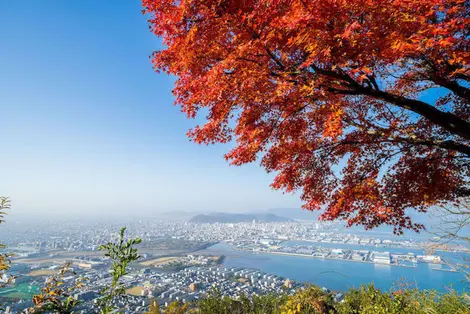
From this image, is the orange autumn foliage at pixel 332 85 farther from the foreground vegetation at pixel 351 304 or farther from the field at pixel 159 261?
the field at pixel 159 261

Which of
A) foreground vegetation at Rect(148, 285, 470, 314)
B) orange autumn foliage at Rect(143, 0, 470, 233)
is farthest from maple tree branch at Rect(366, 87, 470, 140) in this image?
foreground vegetation at Rect(148, 285, 470, 314)

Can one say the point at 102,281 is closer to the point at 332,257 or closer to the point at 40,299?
the point at 40,299

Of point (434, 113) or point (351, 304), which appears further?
→ point (351, 304)

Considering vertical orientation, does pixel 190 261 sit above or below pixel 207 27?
below

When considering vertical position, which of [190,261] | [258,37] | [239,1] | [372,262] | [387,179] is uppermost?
[239,1]

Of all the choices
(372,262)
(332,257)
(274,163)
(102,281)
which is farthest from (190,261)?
(274,163)

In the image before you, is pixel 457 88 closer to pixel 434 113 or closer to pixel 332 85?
pixel 434 113

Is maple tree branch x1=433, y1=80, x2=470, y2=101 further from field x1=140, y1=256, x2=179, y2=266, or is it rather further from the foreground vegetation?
field x1=140, y1=256, x2=179, y2=266

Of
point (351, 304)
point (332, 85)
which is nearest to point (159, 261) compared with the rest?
point (351, 304)
